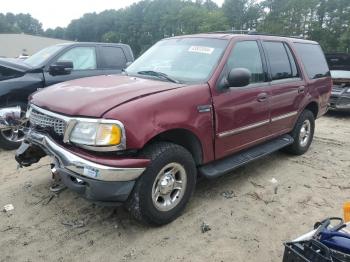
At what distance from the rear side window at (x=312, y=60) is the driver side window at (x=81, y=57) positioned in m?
4.06

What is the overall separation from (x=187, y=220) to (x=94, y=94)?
159cm

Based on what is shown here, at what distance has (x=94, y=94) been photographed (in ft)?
11.7

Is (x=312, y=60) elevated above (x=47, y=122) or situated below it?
above

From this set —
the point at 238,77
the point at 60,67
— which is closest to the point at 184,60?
the point at 238,77

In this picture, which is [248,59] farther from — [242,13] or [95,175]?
[242,13]

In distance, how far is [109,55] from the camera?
26.2ft

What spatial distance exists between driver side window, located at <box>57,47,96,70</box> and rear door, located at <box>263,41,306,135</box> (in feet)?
12.8

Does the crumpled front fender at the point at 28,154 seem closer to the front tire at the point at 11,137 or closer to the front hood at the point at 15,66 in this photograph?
the front tire at the point at 11,137

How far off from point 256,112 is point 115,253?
244 centimetres

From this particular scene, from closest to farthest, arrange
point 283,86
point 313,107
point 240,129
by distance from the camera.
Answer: point 240,129, point 283,86, point 313,107

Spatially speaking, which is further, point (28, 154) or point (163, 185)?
point (28, 154)

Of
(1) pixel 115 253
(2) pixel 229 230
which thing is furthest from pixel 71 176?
(2) pixel 229 230

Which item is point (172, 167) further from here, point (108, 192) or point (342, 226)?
point (342, 226)

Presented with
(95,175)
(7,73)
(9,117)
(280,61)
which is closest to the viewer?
(95,175)
